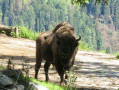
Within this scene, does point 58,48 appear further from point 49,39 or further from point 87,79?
point 87,79

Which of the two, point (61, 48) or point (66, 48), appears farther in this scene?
point (61, 48)

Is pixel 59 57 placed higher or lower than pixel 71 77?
lower

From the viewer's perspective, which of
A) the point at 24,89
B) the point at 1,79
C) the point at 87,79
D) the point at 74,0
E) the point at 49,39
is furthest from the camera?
the point at 74,0

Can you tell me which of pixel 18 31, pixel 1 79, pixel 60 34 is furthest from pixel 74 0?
pixel 1 79

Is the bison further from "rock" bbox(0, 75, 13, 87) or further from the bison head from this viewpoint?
"rock" bbox(0, 75, 13, 87)

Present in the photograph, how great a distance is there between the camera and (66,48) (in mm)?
8531

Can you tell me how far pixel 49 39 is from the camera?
33.5ft

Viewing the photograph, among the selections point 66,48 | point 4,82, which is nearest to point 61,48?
point 66,48

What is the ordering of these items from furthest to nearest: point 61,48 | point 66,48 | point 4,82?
point 61,48, point 66,48, point 4,82

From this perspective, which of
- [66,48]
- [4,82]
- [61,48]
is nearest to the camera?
[4,82]

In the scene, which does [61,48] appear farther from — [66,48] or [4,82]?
[4,82]

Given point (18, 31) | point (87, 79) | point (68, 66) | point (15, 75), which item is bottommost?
point (18, 31)

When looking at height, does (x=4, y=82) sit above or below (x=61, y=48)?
above

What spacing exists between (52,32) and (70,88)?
193 inches
